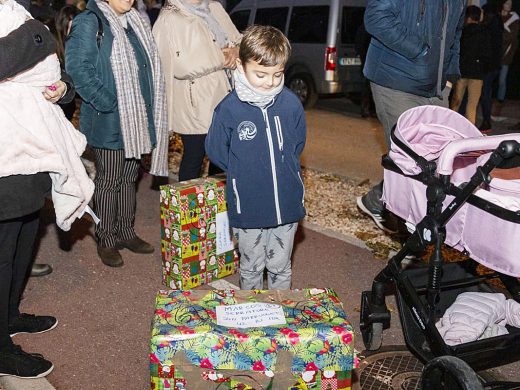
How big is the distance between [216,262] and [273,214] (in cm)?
127

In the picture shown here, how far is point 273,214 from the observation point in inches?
156

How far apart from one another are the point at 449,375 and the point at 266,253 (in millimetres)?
1472

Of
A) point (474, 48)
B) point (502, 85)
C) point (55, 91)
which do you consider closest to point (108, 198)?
point (55, 91)

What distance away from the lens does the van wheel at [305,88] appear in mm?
13375

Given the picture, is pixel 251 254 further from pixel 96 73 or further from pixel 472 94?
pixel 472 94

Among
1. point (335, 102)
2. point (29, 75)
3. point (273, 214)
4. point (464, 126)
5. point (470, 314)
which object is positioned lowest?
point (335, 102)

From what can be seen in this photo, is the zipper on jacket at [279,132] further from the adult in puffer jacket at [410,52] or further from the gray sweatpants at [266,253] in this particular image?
the adult in puffer jacket at [410,52]

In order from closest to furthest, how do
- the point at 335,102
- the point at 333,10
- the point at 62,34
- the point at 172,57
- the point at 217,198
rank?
the point at 217,198
the point at 172,57
the point at 62,34
the point at 333,10
the point at 335,102

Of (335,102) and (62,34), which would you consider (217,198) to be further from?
(335,102)

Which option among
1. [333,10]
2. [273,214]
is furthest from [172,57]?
[333,10]

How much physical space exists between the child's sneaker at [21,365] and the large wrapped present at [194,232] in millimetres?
1277

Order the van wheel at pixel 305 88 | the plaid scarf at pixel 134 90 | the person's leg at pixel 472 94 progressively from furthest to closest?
1. the van wheel at pixel 305 88
2. the person's leg at pixel 472 94
3. the plaid scarf at pixel 134 90

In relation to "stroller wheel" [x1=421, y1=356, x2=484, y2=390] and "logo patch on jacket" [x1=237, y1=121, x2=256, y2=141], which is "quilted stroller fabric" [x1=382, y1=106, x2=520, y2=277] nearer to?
"stroller wheel" [x1=421, y1=356, x2=484, y2=390]

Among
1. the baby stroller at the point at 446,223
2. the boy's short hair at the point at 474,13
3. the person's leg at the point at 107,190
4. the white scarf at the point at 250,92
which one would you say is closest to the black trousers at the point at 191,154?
the person's leg at the point at 107,190
